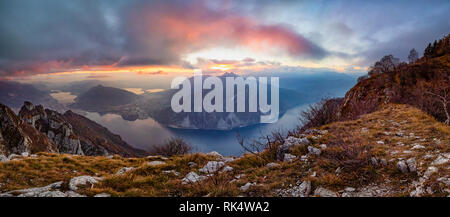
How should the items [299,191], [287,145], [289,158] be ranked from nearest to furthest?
[299,191] → [289,158] → [287,145]

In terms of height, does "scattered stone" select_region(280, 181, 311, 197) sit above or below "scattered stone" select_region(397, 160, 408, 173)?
below

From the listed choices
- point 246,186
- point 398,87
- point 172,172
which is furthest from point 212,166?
point 398,87

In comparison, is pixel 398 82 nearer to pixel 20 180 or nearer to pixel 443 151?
pixel 443 151

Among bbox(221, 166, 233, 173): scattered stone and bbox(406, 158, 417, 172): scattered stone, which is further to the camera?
bbox(221, 166, 233, 173): scattered stone

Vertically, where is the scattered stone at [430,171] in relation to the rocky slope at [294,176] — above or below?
above

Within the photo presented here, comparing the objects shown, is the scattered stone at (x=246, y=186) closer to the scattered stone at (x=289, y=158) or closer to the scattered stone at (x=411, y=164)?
the scattered stone at (x=289, y=158)

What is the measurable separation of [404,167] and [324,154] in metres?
1.78

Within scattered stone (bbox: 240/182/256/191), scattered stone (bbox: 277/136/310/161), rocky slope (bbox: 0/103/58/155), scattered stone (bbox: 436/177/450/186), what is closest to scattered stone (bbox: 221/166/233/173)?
scattered stone (bbox: 240/182/256/191)

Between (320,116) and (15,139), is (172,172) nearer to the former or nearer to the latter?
(320,116)

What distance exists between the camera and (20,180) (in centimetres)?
567

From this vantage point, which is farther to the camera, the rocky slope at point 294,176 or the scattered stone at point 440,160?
the scattered stone at point 440,160

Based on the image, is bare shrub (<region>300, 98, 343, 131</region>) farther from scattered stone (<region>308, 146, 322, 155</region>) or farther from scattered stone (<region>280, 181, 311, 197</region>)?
scattered stone (<region>280, 181, 311, 197</region>)

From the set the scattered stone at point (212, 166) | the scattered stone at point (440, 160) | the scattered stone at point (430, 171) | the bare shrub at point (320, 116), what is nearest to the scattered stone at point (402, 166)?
the scattered stone at point (430, 171)

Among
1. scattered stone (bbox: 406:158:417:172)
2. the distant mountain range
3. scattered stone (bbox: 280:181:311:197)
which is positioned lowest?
the distant mountain range
